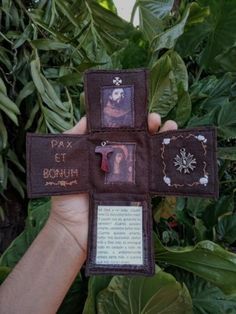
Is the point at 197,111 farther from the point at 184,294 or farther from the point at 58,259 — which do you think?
the point at 58,259

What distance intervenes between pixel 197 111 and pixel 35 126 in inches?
14.9

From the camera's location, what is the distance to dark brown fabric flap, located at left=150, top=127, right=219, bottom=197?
0.59 meters

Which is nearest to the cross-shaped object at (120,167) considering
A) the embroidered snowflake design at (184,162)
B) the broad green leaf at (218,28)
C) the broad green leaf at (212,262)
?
the embroidered snowflake design at (184,162)

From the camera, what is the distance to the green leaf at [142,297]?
753 mm

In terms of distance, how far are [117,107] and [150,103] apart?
256mm

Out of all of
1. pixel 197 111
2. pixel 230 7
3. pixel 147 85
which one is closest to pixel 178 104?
pixel 197 111

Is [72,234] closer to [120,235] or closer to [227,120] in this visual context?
[120,235]

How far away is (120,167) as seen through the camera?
1.99ft

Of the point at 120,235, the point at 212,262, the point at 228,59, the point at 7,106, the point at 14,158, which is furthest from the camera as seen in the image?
the point at 228,59

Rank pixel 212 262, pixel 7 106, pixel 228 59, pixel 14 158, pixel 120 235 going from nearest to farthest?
1. pixel 120 235
2. pixel 212 262
3. pixel 7 106
4. pixel 14 158
5. pixel 228 59

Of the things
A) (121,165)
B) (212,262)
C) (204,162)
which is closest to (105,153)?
(121,165)

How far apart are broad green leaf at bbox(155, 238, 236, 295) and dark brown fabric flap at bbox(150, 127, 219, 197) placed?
16 centimetres

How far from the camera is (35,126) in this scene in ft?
3.22

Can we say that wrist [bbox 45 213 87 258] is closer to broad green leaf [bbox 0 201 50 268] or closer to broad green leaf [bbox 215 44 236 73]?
broad green leaf [bbox 0 201 50 268]
